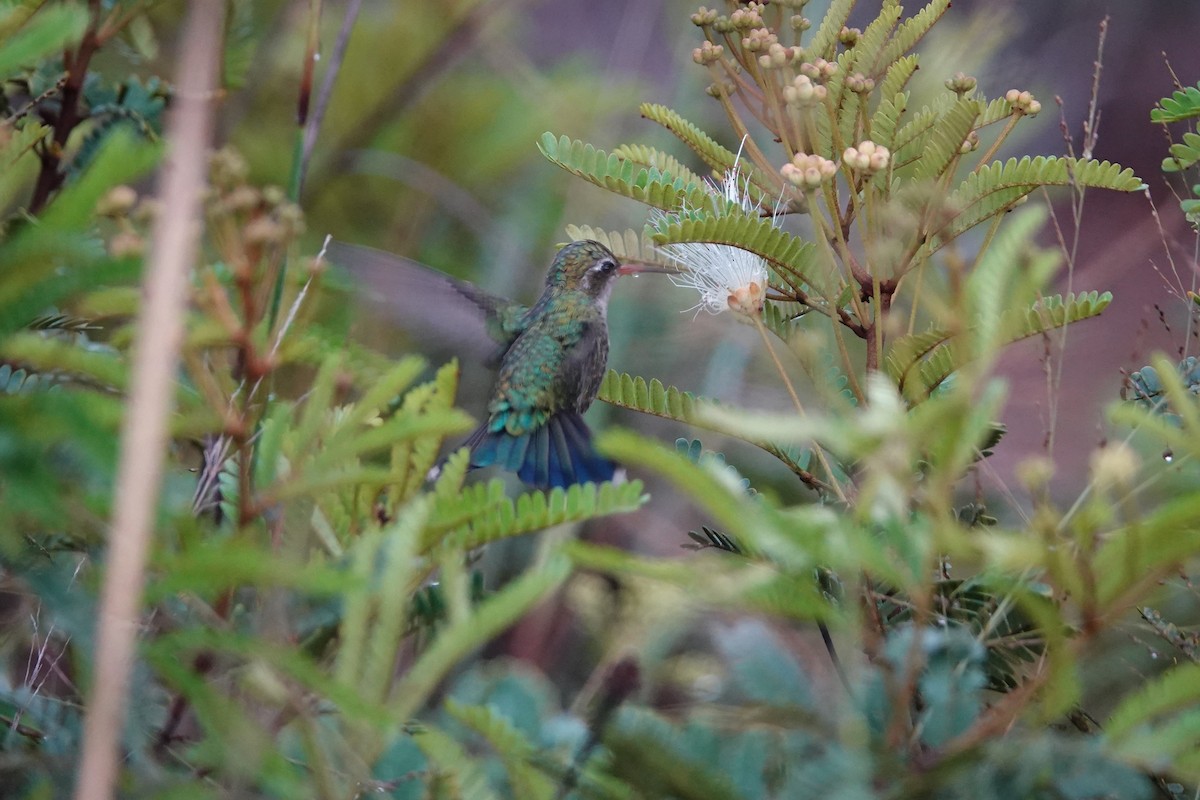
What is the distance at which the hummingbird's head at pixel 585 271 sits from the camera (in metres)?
1.71

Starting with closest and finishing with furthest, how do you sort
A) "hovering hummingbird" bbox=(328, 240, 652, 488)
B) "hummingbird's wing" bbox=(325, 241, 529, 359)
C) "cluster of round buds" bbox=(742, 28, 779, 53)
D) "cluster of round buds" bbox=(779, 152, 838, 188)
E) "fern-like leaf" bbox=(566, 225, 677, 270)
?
1. "cluster of round buds" bbox=(779, 152, 838, 188)
2. "cluster of round buds" bbox=(742, 28, 779, 53)
3. "fern-like leaf" bbox=(566, 225, 677, 270)
4. "hovering hummingbird" bbox=(328, 240, 652, 488)
5. "hummingbird's wing" bbox=(325, 241, 529, 359)

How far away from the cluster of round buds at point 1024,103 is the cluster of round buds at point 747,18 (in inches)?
7.6

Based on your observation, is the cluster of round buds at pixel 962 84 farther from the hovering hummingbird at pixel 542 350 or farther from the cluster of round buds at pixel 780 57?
the hovering hummingbird at pixel 542 350

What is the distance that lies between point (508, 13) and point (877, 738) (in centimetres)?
208

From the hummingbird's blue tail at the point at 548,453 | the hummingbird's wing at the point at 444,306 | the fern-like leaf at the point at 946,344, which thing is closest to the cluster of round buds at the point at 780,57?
the fern-like leaf at the point at 946,344

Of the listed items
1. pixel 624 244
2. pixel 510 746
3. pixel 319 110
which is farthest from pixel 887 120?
pixel 510 746

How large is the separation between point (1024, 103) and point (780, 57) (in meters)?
0.19

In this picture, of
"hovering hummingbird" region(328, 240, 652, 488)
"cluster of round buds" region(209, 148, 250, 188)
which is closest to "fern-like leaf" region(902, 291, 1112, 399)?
"cluster of round buds" region(209, 148, 250, 188)

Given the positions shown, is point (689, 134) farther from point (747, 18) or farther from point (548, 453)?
point (548, 453)

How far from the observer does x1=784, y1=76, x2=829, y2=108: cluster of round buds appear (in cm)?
74

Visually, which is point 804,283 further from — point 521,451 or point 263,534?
point 521,451

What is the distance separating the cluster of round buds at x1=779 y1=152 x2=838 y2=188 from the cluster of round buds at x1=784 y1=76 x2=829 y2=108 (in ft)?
0.12

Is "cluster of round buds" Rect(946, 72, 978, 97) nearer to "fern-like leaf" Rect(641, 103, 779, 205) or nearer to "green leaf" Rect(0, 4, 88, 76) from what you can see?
"fern-like leaf" Rect(641, 103, 779, 205)

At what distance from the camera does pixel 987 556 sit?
49 centimetres
